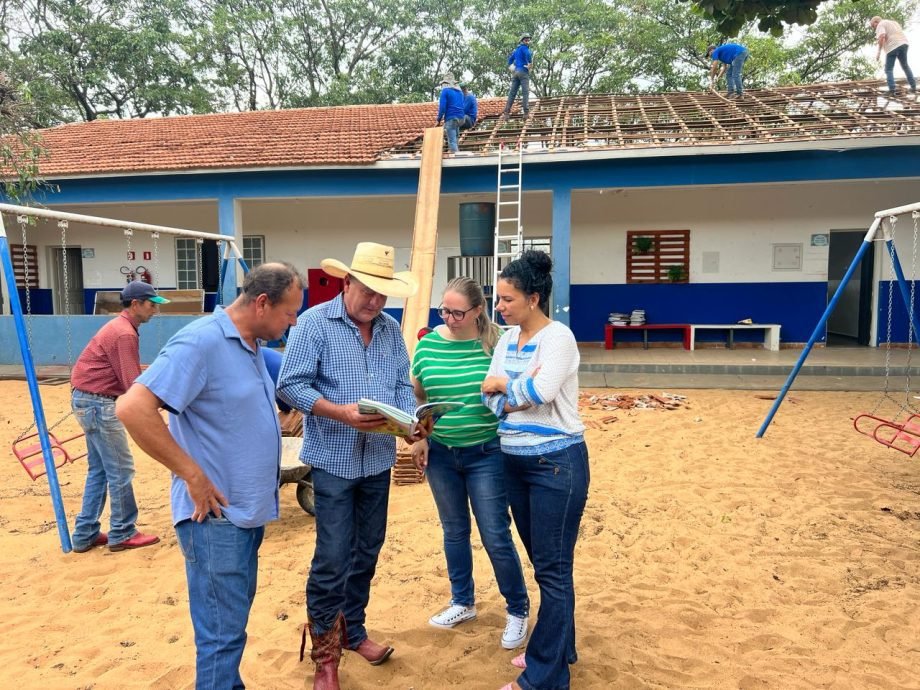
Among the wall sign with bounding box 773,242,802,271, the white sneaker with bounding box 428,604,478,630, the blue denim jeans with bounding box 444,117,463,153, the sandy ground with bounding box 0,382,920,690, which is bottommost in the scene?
the sandy ground with bounding box 0,382,920,690

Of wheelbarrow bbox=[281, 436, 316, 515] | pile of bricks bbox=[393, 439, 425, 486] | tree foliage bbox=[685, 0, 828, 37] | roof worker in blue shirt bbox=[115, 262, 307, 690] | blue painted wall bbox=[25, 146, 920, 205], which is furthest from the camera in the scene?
blue painted wall bbox=[25, 146, 920, 205]

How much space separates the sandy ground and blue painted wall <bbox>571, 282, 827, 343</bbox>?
7.07 m

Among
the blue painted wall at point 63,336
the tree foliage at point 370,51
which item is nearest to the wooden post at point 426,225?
the blue painted wall at point 63,336

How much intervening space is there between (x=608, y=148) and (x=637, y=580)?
326 inches

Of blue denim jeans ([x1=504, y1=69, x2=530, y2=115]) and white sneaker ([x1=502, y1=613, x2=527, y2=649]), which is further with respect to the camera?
blue denim jeans ([x1=504, y1=69, x2=530, y2=115])

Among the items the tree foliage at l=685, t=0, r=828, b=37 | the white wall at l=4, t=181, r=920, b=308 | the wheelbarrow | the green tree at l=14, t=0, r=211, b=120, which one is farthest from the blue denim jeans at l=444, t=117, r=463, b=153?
the green tree at l=14, t=0, r=211, b=120

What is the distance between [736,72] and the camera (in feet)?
44.9

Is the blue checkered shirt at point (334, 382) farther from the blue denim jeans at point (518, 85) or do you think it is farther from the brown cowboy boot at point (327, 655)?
the blue denim jeans at point (518, 85)

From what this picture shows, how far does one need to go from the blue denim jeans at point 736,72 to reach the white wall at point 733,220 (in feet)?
9.23

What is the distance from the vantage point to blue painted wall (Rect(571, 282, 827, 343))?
1279cm

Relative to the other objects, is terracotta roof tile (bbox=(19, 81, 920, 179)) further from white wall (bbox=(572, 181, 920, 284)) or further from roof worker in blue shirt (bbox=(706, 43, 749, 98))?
white wall (bbox=(572, 181, 920, 284))

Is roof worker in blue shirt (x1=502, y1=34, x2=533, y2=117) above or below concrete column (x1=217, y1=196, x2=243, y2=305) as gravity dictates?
above

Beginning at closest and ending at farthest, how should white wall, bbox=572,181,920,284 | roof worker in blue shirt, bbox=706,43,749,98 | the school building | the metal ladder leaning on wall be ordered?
1. the metal ladder leaning on wall
2. the school building
3. white wall, bbox=572,181,920,284
4. roof worker in blue shirt, bbox=706,43,749,98

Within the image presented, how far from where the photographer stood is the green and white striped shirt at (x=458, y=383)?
288 cm
